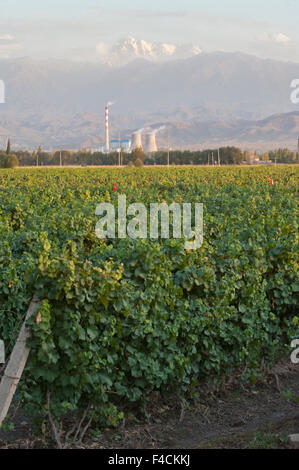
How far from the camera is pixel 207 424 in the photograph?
5965 millimetres

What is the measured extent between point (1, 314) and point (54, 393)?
1565 mm

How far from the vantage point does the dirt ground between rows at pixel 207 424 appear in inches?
207

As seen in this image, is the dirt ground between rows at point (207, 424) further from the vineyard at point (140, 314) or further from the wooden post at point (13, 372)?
the wooden post at point (13, 372)

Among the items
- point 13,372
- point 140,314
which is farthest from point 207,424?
point 13,372

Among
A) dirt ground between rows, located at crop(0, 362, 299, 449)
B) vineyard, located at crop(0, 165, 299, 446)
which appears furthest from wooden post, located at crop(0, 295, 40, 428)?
dirt ground between rows, located at crop(0, 362, 299, 449)

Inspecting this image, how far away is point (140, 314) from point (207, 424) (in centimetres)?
134

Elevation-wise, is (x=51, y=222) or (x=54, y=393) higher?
(x=51, y=222)

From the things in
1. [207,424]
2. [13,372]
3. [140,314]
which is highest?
[140,314]

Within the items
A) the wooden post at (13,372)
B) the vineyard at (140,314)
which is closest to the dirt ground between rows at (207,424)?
the vineyard at (140,314)

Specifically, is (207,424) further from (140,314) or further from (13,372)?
(13,372)

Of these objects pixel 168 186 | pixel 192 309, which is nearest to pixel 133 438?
pixel 192 309

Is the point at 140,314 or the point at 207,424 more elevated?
the point at 140,314

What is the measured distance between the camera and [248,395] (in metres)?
6.78
